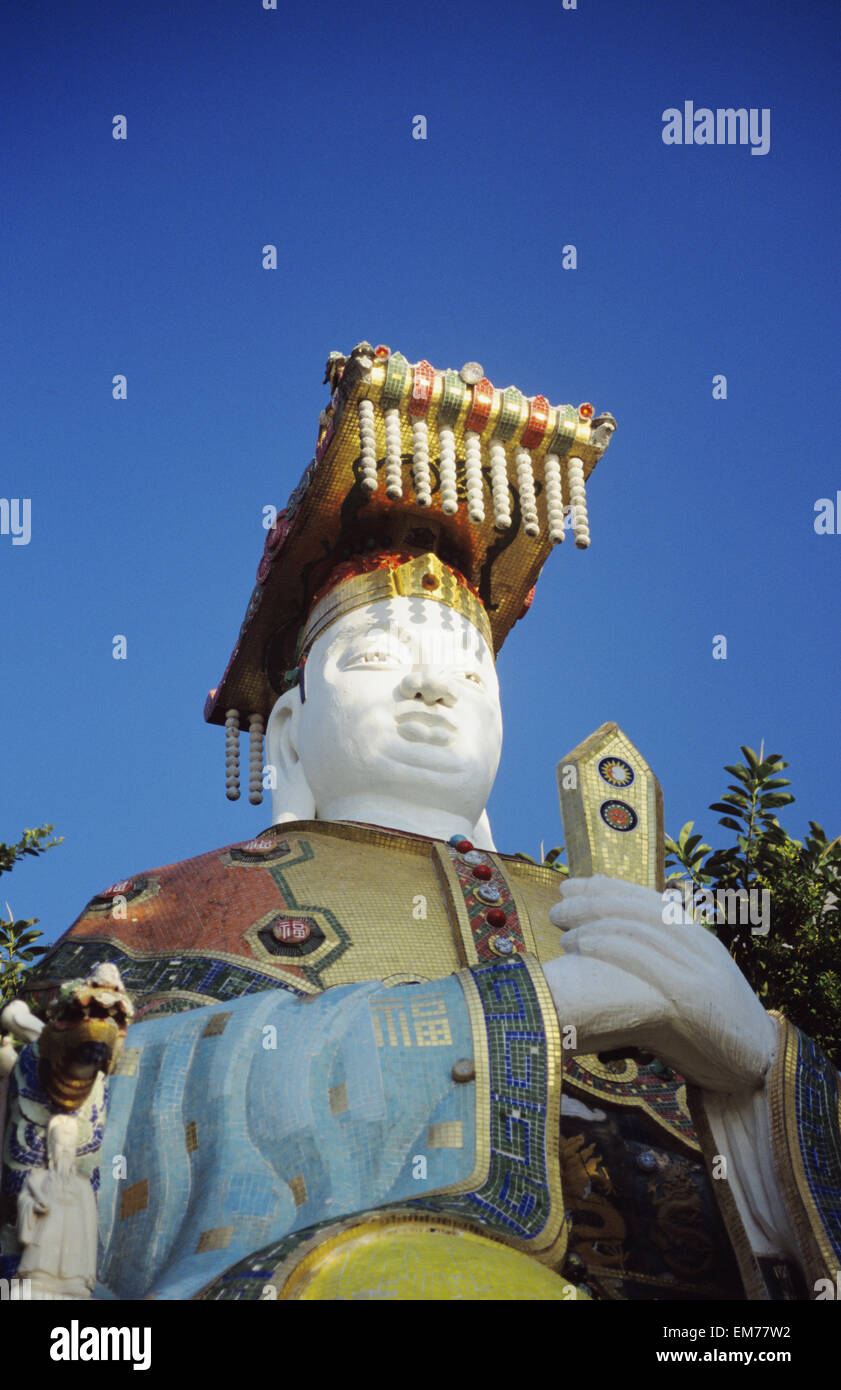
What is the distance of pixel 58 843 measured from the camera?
21.9ft

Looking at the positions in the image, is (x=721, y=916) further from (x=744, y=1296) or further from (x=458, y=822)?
(x=744, y=1296)

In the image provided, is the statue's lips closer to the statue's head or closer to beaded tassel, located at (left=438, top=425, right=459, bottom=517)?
the statue's head

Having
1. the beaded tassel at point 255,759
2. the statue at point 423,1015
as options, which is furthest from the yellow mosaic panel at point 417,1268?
the beaded tassel at point 255,759

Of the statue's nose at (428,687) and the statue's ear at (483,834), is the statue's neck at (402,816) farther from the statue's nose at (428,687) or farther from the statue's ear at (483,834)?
the statue's nose at (428,687)

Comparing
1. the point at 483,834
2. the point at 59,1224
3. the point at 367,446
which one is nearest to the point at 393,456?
the point at 367,446

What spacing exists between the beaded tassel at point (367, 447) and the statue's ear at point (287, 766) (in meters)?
1.14

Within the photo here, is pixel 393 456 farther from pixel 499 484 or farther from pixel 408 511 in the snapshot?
pixel 408 511

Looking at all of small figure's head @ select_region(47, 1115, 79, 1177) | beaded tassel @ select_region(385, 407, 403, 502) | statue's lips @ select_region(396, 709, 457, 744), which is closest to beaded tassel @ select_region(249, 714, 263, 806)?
statue's lips @ select_region(396, 709, 457, 744)

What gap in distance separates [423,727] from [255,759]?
4.34 feet

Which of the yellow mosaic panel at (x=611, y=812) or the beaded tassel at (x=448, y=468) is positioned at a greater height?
the beaded tassel at (x=448, y=468)

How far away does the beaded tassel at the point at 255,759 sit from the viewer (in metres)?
7.37

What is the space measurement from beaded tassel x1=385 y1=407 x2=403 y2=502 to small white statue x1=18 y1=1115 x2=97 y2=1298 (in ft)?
10.2

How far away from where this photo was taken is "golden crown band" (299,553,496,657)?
22.1 feet
